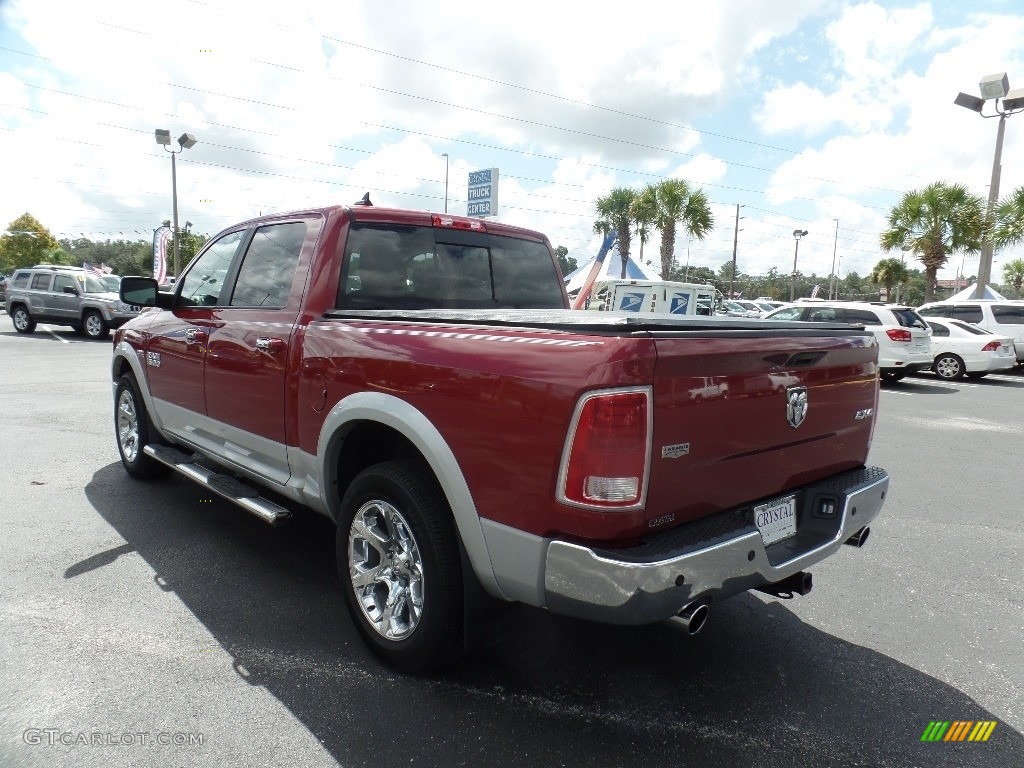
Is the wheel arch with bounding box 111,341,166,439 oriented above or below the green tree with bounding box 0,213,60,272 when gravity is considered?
below

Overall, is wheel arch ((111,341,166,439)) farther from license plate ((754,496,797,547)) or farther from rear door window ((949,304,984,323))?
rear door window ((949,304,984,323))

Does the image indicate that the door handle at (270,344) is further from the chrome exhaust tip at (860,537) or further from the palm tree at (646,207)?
the palm tree at (646,207)

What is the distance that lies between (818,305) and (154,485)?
12987 mm

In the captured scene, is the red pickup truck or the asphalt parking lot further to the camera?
the asphalt parking lot

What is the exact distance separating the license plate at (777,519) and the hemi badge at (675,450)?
0.56 metres

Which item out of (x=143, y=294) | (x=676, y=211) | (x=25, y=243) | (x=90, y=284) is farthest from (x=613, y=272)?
(x=25, y=243)

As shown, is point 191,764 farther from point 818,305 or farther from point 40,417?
point 818,305

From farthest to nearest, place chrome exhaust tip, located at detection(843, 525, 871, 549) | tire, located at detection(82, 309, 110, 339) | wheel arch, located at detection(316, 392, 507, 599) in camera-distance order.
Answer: tire, located at detection(82, 309, 110, 339) < chrome exhaust tip, located at detection(843, 525, 871, 549) < wheel arch, located at detection(316, 392, 507, 599)

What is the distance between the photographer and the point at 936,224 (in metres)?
26.2

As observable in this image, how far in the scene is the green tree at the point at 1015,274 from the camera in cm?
8075

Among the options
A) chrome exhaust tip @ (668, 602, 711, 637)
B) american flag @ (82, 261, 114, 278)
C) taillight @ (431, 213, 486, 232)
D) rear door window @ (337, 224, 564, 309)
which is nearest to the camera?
chrome exhaust tip @ (668, 602, 711, 637)

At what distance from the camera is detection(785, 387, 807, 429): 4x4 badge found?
2.69 metres

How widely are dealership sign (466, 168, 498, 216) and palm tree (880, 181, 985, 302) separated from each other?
50.5 feet

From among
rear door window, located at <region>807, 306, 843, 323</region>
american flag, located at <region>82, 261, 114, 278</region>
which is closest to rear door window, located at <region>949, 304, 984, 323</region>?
rear door window, located at <region>807, 306, 843, 323</region>
